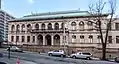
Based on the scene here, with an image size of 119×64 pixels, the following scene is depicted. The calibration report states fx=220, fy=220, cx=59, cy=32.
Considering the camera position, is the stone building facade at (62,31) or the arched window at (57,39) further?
the arched window at (57,39)

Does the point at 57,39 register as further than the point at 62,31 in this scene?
Yes

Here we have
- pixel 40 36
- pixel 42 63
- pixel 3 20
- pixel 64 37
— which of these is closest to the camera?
pixel 42 63

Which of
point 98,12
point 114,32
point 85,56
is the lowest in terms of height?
point 85,56

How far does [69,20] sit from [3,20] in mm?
121015

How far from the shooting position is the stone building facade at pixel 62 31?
68.1m

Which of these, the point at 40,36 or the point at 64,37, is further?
the point at 40,36

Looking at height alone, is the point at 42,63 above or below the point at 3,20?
below

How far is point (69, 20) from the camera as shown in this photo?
243 feet

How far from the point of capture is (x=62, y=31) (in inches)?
2852

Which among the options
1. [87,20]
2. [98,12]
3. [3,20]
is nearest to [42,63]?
[98,12]

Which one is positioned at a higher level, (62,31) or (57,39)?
(62,31)

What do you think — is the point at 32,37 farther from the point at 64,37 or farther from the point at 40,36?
the point at 64,37

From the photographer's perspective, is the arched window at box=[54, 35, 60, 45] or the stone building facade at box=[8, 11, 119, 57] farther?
the arched window at box=[54, 35, 60, 45]

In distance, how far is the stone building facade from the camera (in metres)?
68.1
